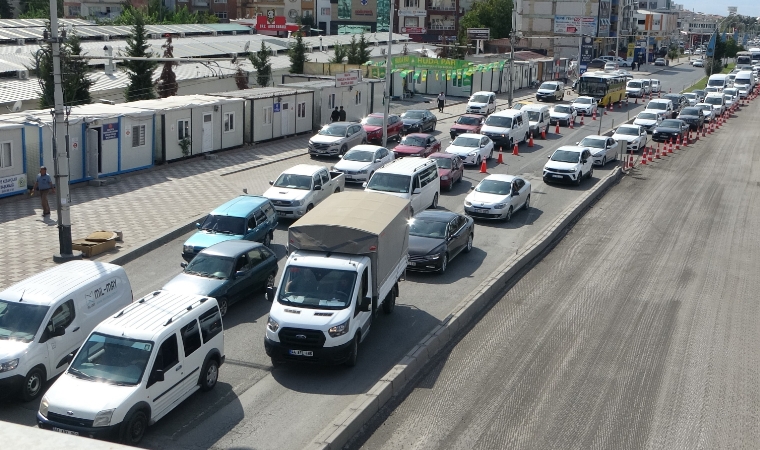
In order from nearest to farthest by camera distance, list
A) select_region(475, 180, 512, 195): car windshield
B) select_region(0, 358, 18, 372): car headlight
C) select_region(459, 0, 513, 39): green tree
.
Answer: select_region(0, 358, 18, 372): car headlight
select_region(475, 180, 512, 195): car windshield
select_region(459, 0, 513, 39): green tree

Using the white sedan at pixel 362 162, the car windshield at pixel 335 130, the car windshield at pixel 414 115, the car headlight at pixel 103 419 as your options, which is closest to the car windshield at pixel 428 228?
the white sedan at pixel 362 162

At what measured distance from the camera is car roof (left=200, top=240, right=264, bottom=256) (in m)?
18.4

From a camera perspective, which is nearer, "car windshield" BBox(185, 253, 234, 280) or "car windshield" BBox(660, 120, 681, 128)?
"car windshield" BBox(185, 253, 234, 280)

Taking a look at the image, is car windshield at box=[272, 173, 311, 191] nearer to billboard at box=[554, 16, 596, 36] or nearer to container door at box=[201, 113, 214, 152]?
container door at box=[201, 113, 214, 152]

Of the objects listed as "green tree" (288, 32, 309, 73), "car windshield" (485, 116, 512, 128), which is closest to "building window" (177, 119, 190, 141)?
"car windshield" (485, 116, 512, 128)

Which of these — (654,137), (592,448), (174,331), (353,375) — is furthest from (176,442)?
(654,137)

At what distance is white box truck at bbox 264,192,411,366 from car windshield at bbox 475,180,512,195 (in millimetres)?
10622

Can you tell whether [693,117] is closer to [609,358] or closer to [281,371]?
[609,358]

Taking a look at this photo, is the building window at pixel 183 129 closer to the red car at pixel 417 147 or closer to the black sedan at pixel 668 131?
the red car at pixel 417 147

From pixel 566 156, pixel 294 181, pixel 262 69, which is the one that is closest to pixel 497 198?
pixel 294 181

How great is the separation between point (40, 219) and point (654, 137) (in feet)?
116

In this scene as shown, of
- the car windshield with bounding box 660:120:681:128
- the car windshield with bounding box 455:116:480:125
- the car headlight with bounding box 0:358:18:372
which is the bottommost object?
the car headlight with bounding box 0:358:18:372

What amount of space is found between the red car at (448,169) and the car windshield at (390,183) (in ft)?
17.2

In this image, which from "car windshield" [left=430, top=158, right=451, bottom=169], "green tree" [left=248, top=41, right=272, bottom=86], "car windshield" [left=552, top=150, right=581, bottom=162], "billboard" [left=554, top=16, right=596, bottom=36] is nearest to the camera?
"car windshield" [left=430, top=158, right=451, bottom=169]
